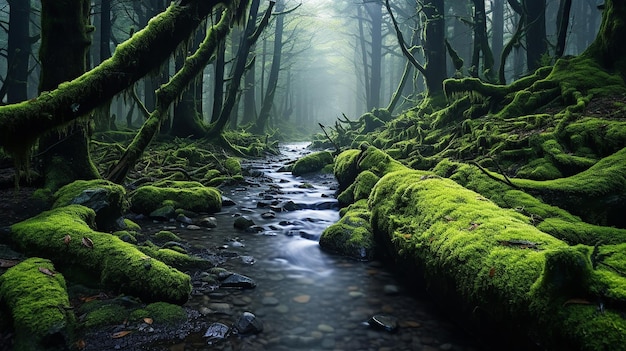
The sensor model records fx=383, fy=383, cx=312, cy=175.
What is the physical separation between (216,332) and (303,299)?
45.1 inches

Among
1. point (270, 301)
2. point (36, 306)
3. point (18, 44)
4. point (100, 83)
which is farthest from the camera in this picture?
point (18, 44)

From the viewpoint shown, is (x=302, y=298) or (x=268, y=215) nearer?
(x=302, y=298)

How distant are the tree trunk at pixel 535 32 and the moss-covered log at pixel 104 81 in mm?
10526

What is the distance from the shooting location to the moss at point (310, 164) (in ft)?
42.6

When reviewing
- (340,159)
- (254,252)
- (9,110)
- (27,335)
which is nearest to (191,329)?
(27,335)

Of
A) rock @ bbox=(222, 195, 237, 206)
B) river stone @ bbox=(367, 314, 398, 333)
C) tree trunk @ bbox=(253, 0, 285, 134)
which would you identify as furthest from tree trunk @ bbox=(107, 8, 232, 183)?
tree trunk @ bbox=(253, 0, 285, 134)

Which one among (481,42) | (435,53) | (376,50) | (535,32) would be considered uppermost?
(376,50)

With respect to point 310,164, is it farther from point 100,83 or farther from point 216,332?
point 216,332

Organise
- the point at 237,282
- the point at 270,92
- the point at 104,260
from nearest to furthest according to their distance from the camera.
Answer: the point at 104,260
the point at 237,282
the point at 270,92

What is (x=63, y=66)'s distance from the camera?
5.69 metres

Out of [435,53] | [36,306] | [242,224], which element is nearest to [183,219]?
[242,224]

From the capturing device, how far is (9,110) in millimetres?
3529

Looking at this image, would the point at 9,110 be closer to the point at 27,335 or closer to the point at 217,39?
the point at 27,335

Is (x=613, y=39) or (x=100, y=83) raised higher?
(x=613, y=39)
